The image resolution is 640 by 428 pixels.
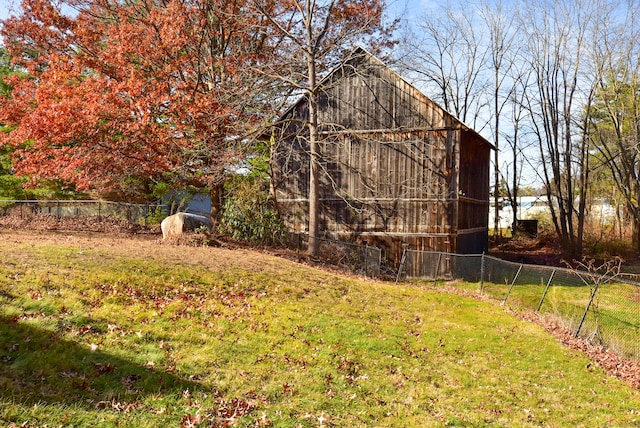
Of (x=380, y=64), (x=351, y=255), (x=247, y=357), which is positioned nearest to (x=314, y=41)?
(x=380, y=64)

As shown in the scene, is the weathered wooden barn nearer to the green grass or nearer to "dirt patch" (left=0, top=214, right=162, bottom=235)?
the green grass

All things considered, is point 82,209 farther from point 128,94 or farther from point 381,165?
point 381,165

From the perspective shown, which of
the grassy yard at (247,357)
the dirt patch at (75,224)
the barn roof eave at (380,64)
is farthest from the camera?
the barn roof eave at (380,64)

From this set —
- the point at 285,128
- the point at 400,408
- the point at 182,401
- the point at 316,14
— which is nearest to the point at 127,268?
the point at 182,401

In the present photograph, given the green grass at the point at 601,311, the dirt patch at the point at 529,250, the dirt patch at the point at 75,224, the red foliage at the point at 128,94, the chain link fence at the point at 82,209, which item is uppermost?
the red foliage at the point at 128,94

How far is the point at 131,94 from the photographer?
16.3 meters

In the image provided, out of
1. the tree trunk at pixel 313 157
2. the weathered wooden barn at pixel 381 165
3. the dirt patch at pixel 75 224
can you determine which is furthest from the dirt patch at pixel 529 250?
the dirt patch at pixel 75 224

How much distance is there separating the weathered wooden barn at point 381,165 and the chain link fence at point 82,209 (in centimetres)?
674

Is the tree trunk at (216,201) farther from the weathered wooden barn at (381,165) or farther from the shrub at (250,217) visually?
the weathered wooden barn at (381,165)

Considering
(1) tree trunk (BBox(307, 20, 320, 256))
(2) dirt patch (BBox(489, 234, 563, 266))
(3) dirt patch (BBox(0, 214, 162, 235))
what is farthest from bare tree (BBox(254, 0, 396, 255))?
(2) dirt patch (BBox(489, 234, 563, 266))

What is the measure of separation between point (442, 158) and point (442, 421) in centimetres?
1370

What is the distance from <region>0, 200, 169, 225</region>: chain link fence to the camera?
1962 cm

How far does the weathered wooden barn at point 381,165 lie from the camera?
1847 centimetres

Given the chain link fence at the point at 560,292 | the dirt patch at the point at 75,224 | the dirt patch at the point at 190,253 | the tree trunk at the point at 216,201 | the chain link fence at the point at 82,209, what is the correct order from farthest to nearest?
the tree trunk at the point at 216,201 < the chain link fence at the point at 82,209 < the dirt patch at the point at 75,224 < the chain link fence at the point at 560,292 < the dirt patch at the point at 190,253
